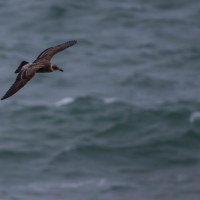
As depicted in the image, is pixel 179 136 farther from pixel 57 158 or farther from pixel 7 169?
pixel 7 169

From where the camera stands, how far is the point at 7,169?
29812 mm

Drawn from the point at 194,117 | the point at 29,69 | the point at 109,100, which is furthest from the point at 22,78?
the point at 109,100

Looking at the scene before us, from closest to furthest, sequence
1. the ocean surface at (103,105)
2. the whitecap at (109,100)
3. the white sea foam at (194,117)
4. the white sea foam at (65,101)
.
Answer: the ocean surface at (103,105) → the white sea foam at (194,117) → the white sea foam at (65,101) → the whitecap at (109,100)

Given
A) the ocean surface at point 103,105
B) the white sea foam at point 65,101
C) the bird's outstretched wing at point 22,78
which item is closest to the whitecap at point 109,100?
the ocean surface at point 103,105

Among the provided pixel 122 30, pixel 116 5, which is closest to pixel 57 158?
pixel 122 30

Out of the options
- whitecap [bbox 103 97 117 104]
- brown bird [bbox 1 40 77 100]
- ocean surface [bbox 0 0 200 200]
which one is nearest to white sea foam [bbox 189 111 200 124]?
ocean surface [bbox 0 0 200 200]

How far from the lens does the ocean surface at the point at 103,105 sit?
29094mm

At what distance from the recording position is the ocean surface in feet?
95.5

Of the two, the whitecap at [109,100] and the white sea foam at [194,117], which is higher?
the whitecap at [109,100]

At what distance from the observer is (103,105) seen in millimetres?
34562

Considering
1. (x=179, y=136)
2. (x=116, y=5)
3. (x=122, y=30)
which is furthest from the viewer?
(x=116, y=5)

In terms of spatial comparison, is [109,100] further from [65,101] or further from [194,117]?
[194,117]

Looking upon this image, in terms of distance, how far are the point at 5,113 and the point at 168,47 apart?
13.1 metres

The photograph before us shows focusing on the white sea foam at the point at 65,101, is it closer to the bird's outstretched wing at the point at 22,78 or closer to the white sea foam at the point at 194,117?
the white sea foam at the point at 194,117
